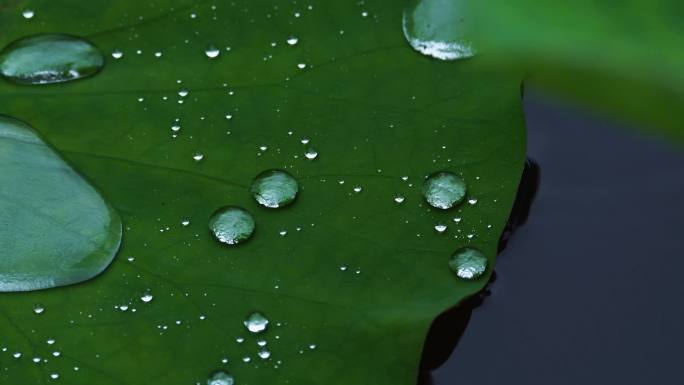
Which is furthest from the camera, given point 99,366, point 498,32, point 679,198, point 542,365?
point 679,198

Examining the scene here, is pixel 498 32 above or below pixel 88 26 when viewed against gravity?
above

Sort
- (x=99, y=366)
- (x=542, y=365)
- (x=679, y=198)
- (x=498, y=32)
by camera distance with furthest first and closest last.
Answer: (x=679, y=198) → (x=542, y=365) → (x=99, y=366) → (x=498, y=32)

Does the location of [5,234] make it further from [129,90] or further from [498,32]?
[498,32]

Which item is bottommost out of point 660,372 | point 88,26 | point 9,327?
point 660,372

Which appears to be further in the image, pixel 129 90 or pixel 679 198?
pixel 679 198

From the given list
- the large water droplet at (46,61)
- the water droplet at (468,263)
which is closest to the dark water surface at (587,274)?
the water droplet at (468,263)

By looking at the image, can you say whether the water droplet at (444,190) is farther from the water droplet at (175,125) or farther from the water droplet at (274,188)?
the water droplet at (175,125)

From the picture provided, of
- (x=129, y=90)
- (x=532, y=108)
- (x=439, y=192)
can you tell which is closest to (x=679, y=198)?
(x=532, y=108)
